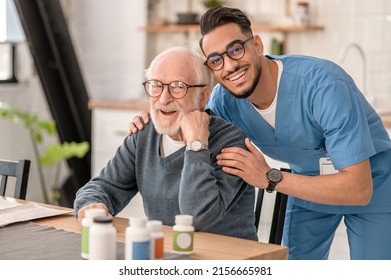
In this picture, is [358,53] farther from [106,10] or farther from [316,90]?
[316,90]

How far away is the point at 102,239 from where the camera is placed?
1.87 m

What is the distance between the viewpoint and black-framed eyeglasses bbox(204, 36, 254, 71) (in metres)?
2.48

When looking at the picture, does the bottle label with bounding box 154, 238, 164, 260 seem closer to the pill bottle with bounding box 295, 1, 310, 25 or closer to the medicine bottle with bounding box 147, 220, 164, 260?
the medicine bottle with bounding box 147, 220, 164, 260

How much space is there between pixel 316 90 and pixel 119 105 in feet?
8.61

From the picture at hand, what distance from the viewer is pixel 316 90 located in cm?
252

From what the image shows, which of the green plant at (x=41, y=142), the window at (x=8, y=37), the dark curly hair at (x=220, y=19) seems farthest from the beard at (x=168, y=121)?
the window at (x=8, y=37)

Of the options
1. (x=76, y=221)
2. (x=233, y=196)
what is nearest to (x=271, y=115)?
(x=233, y=196)

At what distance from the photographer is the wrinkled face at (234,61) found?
2.49 metres

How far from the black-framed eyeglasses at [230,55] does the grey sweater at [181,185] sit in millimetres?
182

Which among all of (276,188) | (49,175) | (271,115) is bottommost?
(49,175)

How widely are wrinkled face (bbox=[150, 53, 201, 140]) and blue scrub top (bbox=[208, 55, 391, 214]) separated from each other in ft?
0.88

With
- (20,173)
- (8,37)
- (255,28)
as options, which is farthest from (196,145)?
(8,37)
